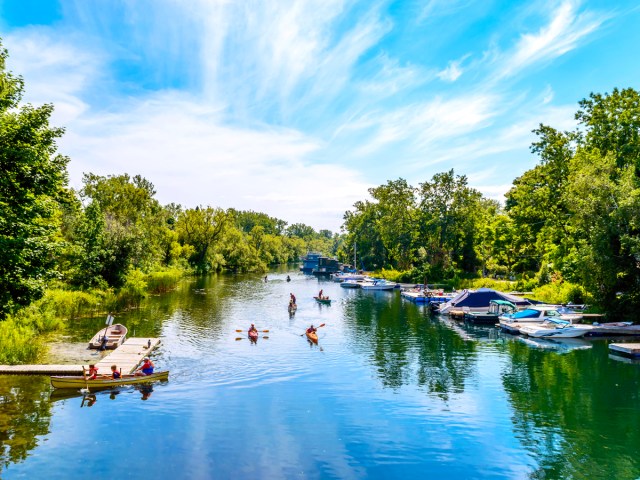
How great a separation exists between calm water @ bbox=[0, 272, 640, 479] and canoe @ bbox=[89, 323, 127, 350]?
3358 millimetres

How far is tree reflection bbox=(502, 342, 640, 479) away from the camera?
60.2 feet

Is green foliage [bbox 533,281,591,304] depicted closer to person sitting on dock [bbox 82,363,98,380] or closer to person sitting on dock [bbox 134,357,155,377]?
person sitting on dock [bbox 134,357,155,377]

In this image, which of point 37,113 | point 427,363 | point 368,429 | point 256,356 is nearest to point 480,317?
point 427,363

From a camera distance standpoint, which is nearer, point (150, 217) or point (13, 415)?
point (13, 415)

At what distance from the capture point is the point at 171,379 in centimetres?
2838

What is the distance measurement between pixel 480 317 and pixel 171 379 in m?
37.4

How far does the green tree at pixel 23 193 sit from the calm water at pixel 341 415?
20.2ft

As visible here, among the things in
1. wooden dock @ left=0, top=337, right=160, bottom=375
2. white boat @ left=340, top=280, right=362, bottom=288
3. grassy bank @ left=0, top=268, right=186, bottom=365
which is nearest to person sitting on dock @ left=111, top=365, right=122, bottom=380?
wooden dock @ left=0, top=337, right=160, bottom=375

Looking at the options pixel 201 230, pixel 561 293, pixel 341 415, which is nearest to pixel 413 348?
pixel 341 415

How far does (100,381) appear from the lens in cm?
2578

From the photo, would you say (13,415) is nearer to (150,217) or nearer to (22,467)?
(22,467)

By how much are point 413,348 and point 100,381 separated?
24.7m

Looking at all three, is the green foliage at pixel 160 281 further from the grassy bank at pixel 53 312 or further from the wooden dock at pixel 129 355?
the wooden dock at pixel 129 355

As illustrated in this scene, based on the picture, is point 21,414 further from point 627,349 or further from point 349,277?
point 349,277
